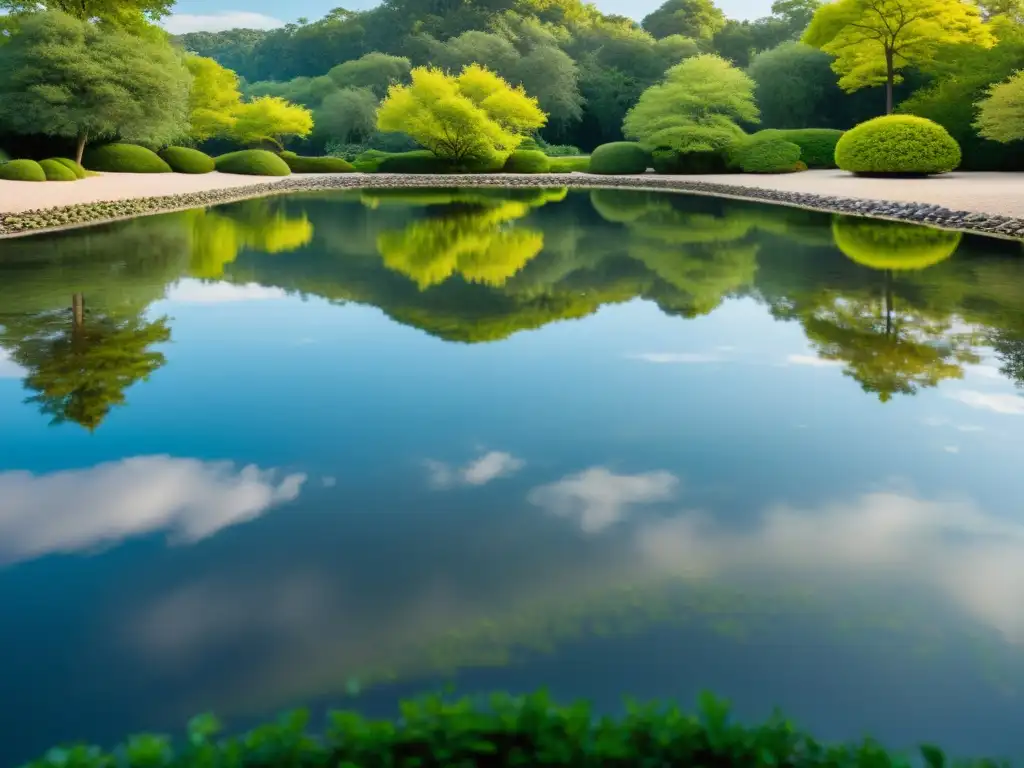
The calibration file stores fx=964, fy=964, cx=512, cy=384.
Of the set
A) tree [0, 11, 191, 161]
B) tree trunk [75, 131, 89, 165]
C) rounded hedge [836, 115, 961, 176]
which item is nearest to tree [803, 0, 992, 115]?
rounded hedge [836, 115, 961, 176]

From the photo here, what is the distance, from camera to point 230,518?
14.9ft

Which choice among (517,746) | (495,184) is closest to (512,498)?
(517,746)

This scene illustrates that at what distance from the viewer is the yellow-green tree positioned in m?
40.8

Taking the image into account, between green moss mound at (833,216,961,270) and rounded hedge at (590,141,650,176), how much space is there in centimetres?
2200

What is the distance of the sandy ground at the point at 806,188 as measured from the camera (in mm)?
21656

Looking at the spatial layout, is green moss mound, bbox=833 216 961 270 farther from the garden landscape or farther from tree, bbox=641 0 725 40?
tree, bbox=641 0 725 40

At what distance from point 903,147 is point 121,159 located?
2926 cm

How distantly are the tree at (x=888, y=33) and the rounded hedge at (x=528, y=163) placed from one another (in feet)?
42.5

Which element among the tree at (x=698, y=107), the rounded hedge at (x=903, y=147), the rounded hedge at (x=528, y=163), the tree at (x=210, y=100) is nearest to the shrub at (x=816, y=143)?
the tree at (x=698, y=107)

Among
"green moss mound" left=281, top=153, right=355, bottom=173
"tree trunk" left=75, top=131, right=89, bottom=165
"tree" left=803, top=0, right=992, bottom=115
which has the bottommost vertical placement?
"green moss mound" left=281, top=153, right=355, bottom=173

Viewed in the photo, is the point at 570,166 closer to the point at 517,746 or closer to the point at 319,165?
the point at 319,165

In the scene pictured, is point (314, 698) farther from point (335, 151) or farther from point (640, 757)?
point (335, 151)

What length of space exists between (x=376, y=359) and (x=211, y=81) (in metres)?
46.6

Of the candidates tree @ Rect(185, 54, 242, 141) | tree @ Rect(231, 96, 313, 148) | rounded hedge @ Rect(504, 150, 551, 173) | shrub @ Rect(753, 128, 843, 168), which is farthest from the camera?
tree @ Rect(185, 54, 242, 141)
